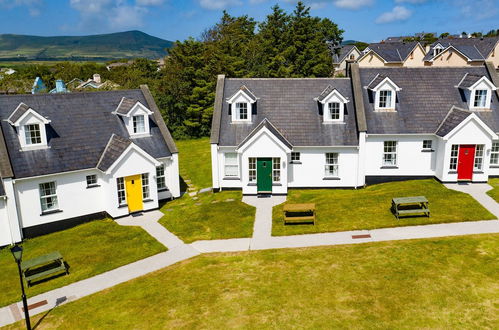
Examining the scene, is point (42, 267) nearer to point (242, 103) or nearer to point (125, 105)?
point (125, 105)

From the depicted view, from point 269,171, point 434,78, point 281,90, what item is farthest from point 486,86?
point 269,171

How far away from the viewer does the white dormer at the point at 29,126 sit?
25.2m

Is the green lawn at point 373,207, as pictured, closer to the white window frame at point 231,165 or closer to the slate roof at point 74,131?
the white window frame at point 231,165

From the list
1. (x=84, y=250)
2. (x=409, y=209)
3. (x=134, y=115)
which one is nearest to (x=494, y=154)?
(x=409, y=209)

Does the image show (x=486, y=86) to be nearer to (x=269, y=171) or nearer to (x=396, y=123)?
(x=396, y=123)

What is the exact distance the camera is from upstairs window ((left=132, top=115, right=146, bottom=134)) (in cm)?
2978

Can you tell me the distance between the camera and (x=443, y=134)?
29.5 metres

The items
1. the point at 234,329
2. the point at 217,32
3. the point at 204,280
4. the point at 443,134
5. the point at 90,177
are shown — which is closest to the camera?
the point at 234,329

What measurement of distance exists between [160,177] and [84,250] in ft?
28.0

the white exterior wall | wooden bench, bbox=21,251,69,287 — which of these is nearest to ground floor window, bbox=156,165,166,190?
wooden bench, bbox=21,251,69,287

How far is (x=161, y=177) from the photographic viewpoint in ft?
99.6

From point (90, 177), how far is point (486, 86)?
29.1 m

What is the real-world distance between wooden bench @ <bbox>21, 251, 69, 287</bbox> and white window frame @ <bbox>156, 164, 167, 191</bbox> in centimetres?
1000

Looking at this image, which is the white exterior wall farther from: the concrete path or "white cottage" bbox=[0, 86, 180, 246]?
"white cottage" bbox=[0, 86, 180, 246]
